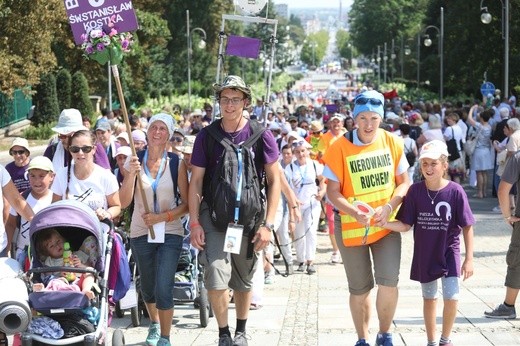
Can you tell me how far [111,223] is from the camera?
822 centimetres

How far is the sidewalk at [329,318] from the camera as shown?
9297mm

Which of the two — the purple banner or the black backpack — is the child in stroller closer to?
the black backpack

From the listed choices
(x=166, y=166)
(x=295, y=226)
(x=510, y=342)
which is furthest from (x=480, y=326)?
(x=295, y=226)

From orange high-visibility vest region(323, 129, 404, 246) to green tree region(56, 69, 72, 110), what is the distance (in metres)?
43.8

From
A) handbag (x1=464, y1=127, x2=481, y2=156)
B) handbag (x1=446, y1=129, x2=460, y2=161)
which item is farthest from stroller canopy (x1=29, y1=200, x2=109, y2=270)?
handbag (x1=464, y1=127, x2=481, y2=156)

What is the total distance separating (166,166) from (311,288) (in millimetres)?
4355

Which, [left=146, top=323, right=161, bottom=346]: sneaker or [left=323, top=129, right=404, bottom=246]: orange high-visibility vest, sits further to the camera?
[left=146, top=323, right=161, bottom=346]: sneaker

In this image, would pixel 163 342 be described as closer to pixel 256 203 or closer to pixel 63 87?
pixel 256 203

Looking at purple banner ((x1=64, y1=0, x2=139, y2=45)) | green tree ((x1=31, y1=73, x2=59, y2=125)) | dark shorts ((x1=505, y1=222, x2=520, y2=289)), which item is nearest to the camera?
purple banner ((x1=64, y1=0, x2=139, y2=45))

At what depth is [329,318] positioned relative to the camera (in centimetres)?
1034

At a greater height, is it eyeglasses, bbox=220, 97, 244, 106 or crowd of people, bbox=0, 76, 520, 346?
eyeglasses, bbox=220, 97, 244, 106

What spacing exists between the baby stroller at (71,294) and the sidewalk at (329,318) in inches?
67.2

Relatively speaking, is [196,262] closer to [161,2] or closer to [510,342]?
[510,342]

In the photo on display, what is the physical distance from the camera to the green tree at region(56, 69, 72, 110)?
50969 millimetres
